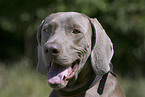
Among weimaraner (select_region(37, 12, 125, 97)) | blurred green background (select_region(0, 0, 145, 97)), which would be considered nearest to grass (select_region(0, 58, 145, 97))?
blurred green background (select_region(0, 0, 145, 97))

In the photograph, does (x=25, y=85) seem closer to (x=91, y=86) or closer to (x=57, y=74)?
(x=91, y=86)

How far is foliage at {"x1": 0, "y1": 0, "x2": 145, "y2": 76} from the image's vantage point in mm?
9320

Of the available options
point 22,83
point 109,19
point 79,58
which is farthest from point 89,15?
point 79,58

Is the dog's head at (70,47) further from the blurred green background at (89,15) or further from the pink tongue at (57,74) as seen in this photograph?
the blurred green background at (89,15)

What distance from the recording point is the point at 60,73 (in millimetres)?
2695

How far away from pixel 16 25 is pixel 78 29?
8994 mm

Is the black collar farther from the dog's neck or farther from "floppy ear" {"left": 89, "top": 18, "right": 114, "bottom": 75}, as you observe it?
"floppy ear" {"left": 89, "top": 18, "right": 114, "bottom": 75}

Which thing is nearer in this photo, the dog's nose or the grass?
the dog's nose

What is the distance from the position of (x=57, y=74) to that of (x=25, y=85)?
5.03m

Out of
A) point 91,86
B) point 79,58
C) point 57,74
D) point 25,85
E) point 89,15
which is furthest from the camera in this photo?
point 89,15

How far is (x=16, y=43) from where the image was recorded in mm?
15172

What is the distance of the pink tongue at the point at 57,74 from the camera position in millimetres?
2643

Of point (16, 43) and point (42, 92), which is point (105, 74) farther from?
point (16, 43)

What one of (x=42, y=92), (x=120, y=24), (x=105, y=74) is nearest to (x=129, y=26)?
(x=120, y=24)
